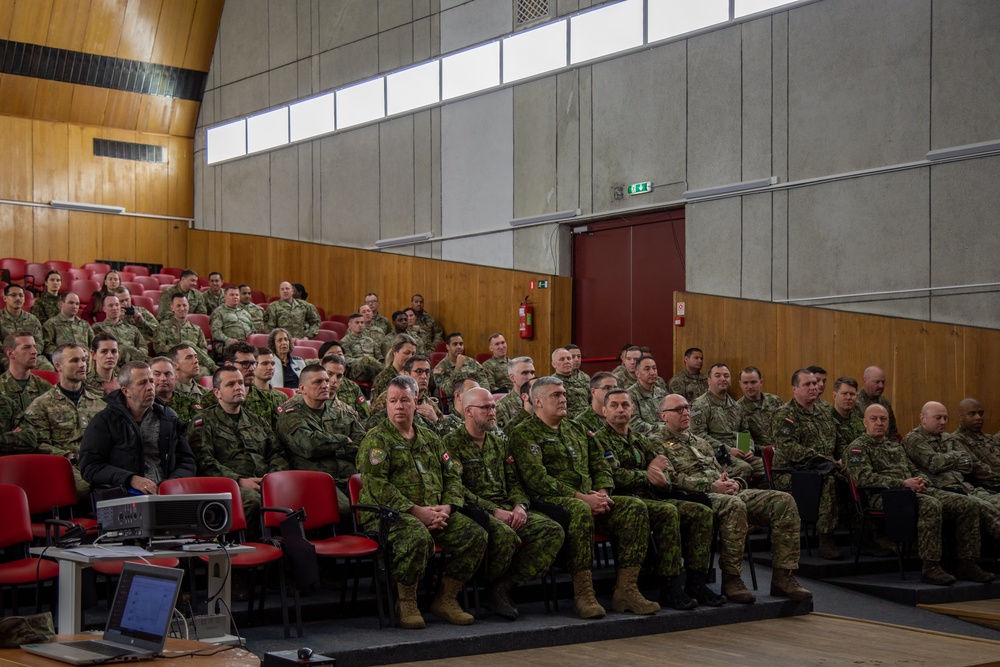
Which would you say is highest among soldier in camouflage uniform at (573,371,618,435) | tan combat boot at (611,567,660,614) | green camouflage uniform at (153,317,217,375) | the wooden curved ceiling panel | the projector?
the wooden curved ceiling panel

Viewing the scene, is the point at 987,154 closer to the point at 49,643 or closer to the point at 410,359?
the point at 410,359

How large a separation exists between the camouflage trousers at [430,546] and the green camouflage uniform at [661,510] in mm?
964

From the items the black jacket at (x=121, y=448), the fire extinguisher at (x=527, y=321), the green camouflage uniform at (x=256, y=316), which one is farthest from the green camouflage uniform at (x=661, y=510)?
the green camouflage uniform at (x=256, y=316)

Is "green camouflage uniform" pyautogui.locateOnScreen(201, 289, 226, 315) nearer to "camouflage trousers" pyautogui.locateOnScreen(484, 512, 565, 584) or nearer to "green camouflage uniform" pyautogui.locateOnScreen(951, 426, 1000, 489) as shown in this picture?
"camouflage trousers" pyautogui.locateOnScreen(484, 512, 565, 584)

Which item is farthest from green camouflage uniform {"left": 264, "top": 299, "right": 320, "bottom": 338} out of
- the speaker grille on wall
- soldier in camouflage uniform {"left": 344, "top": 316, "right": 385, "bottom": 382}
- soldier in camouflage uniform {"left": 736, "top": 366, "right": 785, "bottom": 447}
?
soldier in camouflage uniform {"left": 736, "top": 366, "right": 785, "bottom": 447}

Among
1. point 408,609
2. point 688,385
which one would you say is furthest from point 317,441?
point 688,385

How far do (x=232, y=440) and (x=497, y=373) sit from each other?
4459 millimetres

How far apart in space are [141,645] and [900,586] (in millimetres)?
4785

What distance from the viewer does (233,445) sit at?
5.39 metres

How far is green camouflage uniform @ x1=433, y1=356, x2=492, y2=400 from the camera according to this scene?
9.16m

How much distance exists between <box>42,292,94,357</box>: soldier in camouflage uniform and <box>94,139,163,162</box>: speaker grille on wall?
6.70 m

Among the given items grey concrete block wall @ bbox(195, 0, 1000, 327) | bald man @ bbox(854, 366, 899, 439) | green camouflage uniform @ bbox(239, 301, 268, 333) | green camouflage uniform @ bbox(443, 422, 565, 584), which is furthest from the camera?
green camouflage uniform @ bbox(239, 301, 268, 333)

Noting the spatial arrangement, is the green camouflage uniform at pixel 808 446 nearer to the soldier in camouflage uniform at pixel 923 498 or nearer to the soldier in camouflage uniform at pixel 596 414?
the soldier in camouflage uniform at pixel 923 498

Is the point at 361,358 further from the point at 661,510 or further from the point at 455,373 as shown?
the point at 661,510
